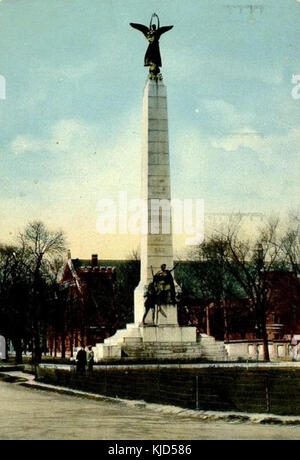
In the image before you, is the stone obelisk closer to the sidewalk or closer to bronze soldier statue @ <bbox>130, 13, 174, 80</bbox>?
bronze soldier statue @ <bbox>130, 13, 174, 80</bbox>

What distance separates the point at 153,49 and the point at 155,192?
6.88 m

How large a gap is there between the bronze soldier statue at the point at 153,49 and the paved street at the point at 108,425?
814 inches

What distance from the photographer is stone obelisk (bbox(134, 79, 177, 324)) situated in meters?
33.2

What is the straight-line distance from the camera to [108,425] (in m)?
12.9

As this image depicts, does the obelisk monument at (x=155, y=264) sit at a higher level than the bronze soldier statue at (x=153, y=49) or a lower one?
lower

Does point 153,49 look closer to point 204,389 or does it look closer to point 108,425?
point 204,389

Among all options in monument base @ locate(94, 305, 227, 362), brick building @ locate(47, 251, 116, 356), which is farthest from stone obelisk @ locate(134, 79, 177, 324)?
brick building @ locate(47, 251, 116, 356)

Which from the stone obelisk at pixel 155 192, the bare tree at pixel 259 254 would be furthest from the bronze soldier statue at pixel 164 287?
the bare tree at pixel 259 254

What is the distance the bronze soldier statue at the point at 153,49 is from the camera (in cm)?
3428

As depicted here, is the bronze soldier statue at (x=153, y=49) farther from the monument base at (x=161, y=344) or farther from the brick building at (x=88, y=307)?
the brick building at (x=88, y=307)

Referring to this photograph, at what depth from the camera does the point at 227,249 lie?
45.2 m

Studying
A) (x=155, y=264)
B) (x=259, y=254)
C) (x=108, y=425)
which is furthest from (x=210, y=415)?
(x=259, y=254)

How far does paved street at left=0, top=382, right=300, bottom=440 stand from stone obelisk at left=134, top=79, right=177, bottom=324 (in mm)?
15933
